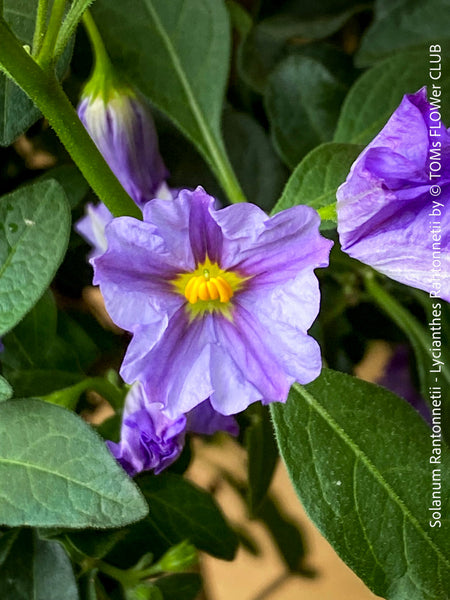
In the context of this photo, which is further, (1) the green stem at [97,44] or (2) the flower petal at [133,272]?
(1) the green stem at [97,44]

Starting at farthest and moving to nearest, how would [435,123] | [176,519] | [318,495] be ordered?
[176,519] < [318,495] < [435,123]

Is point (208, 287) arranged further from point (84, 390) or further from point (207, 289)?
point (84, 390)

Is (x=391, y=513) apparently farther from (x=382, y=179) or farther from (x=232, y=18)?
(x=232, y=18)

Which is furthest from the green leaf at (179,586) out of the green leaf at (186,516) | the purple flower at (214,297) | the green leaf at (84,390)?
the purple flower at (214,297)

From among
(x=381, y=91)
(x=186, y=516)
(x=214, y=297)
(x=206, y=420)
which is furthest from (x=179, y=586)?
(x=381, y=91)

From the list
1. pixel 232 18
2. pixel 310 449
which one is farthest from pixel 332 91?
pixel 310 449

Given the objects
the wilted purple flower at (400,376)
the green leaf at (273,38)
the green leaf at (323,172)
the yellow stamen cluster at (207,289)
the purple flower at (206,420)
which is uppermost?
the yellow stamen cluster at (207,289)

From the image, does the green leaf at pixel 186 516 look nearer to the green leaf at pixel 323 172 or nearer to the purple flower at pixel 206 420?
the purple flower at pixel 206 420
